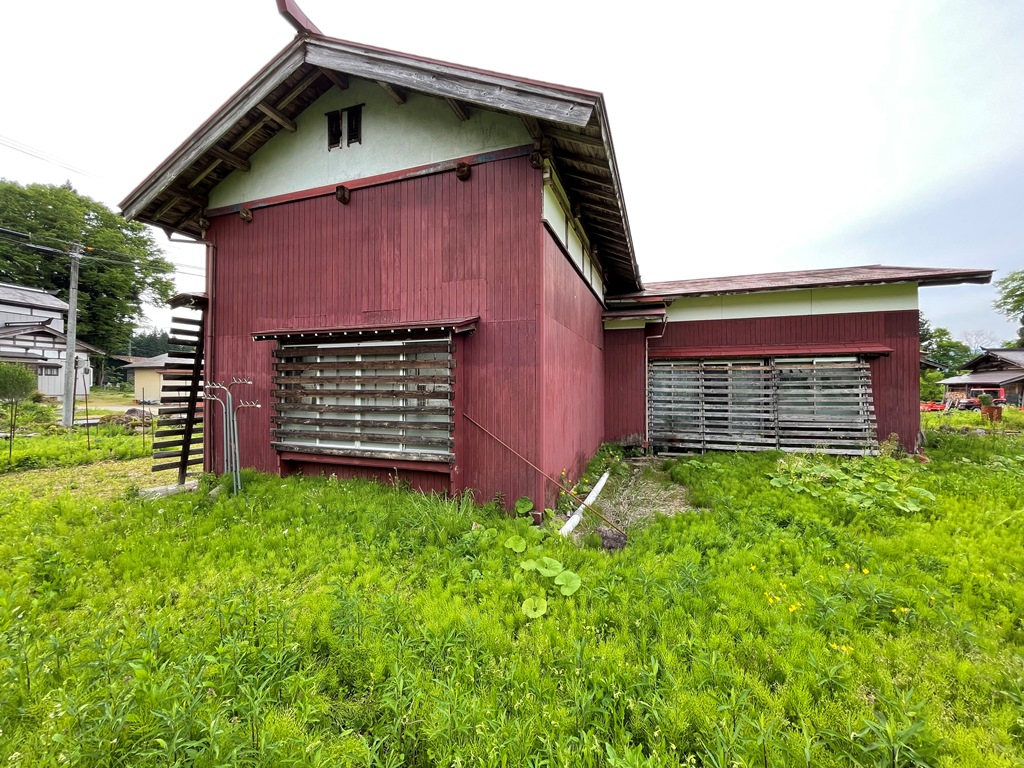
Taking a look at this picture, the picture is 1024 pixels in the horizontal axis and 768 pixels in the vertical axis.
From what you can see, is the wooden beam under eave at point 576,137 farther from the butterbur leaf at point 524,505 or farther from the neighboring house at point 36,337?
the neighboring house at point 36,337

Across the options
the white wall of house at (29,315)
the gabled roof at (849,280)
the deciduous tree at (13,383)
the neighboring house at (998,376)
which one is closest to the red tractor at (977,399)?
the neighboring house at (998,376)

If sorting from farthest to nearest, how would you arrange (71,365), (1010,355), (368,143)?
(1010,355)
(71,365)
(368,143)

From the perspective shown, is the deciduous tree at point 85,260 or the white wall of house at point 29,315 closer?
the white wall of house at point 29,315

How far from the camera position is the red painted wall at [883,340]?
7.75 meters

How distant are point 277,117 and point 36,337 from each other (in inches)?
1097

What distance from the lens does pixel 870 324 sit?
316 inches

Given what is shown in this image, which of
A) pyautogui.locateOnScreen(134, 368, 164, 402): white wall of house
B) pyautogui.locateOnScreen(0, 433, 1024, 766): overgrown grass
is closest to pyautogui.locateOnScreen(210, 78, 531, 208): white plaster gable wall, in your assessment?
pyautogui.locateOnScreen(0, 433, 1024, 766): overgrown grass

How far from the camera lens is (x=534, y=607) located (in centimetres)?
Result: 271

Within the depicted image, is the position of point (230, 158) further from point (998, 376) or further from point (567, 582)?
point (998, 376)

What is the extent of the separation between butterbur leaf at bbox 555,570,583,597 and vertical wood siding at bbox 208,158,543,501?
4.91 ft

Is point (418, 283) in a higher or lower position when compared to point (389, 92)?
lower

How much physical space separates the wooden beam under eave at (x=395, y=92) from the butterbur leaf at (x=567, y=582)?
5743 mm

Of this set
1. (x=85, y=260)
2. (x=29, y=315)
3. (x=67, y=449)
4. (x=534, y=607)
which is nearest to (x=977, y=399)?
(x=534, y=607)

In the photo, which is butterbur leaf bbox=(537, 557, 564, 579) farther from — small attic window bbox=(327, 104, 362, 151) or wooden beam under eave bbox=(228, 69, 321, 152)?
wooden beam under eave bbox=(228, 69, 321, 152)
